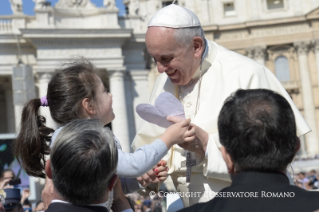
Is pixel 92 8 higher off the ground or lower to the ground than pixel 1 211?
higher

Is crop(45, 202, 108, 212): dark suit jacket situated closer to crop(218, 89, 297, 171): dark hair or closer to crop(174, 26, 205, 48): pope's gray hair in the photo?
crop(218, 89, 297, 171): dark hair

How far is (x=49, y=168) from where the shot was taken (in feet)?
7.99

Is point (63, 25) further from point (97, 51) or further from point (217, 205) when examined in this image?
point (217, 205)

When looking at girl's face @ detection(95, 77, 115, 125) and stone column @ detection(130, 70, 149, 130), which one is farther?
stone column @ detection(130, 70, 149, 130)

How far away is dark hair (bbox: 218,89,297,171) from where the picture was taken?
2.00m

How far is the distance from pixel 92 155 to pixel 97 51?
1900 cm

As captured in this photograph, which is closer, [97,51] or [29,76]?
[29,76]

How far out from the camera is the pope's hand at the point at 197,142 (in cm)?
305

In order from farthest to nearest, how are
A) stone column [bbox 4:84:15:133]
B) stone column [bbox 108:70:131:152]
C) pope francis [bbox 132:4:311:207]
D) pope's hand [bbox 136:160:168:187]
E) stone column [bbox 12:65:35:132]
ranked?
stone column [bbox 4:84:15:133]
stone column [bbox 108:70:131:152]
stone column [bbox 12:65:35:132]
pope francis [bbox 132:4:311:207]
pope's hand [bbox 136:160:168:187]

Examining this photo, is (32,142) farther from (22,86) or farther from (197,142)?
(22,86)

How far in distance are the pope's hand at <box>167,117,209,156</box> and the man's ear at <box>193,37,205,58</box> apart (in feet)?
1.96

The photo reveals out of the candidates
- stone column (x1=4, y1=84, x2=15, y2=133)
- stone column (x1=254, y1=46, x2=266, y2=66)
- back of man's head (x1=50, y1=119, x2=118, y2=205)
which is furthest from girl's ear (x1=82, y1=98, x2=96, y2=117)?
stone column (x1=254, y1=46, x2=266, y2=66)

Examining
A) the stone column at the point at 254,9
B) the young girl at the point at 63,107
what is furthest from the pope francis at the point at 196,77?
the stone column at the point at 254,9

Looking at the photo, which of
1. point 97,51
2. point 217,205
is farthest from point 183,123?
point 97,51
